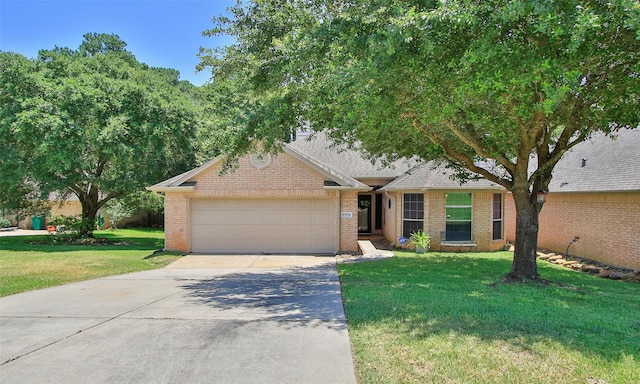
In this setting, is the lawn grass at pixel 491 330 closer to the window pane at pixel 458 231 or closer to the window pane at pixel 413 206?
the window pane at pixel 458 231

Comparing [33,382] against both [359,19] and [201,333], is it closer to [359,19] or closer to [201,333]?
[201,333]

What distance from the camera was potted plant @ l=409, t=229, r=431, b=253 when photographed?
15750 mm

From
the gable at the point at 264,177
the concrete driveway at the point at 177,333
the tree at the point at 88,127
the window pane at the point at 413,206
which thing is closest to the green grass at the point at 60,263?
the concrete driveway at the point at 177,333

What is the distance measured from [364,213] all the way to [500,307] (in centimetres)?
1590

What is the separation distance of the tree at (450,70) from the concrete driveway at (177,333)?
3521 millimetres

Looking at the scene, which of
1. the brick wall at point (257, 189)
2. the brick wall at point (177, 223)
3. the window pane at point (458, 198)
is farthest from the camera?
the window pane at point (458, 198)

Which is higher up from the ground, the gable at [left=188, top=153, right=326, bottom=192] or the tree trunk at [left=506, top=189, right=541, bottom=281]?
the gable at [left=188, top=153, right=326, bottom=192]

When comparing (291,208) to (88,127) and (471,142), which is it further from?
(88,127)

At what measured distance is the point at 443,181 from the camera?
16.3 metres

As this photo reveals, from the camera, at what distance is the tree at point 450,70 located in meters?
6.22

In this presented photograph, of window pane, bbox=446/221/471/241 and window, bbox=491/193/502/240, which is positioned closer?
window pane, bbox=446/221/471/241

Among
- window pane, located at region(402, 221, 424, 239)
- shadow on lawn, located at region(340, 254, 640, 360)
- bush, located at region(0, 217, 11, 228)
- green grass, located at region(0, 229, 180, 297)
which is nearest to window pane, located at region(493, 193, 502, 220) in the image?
window pane, located at region(402, 221, 424, 239)

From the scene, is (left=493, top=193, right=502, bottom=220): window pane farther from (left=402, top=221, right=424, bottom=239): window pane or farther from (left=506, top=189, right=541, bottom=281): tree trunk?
(left=506, top=189, right=541, bottom=281): tree trunk

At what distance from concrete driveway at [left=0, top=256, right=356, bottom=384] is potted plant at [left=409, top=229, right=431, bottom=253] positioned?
677 cm
